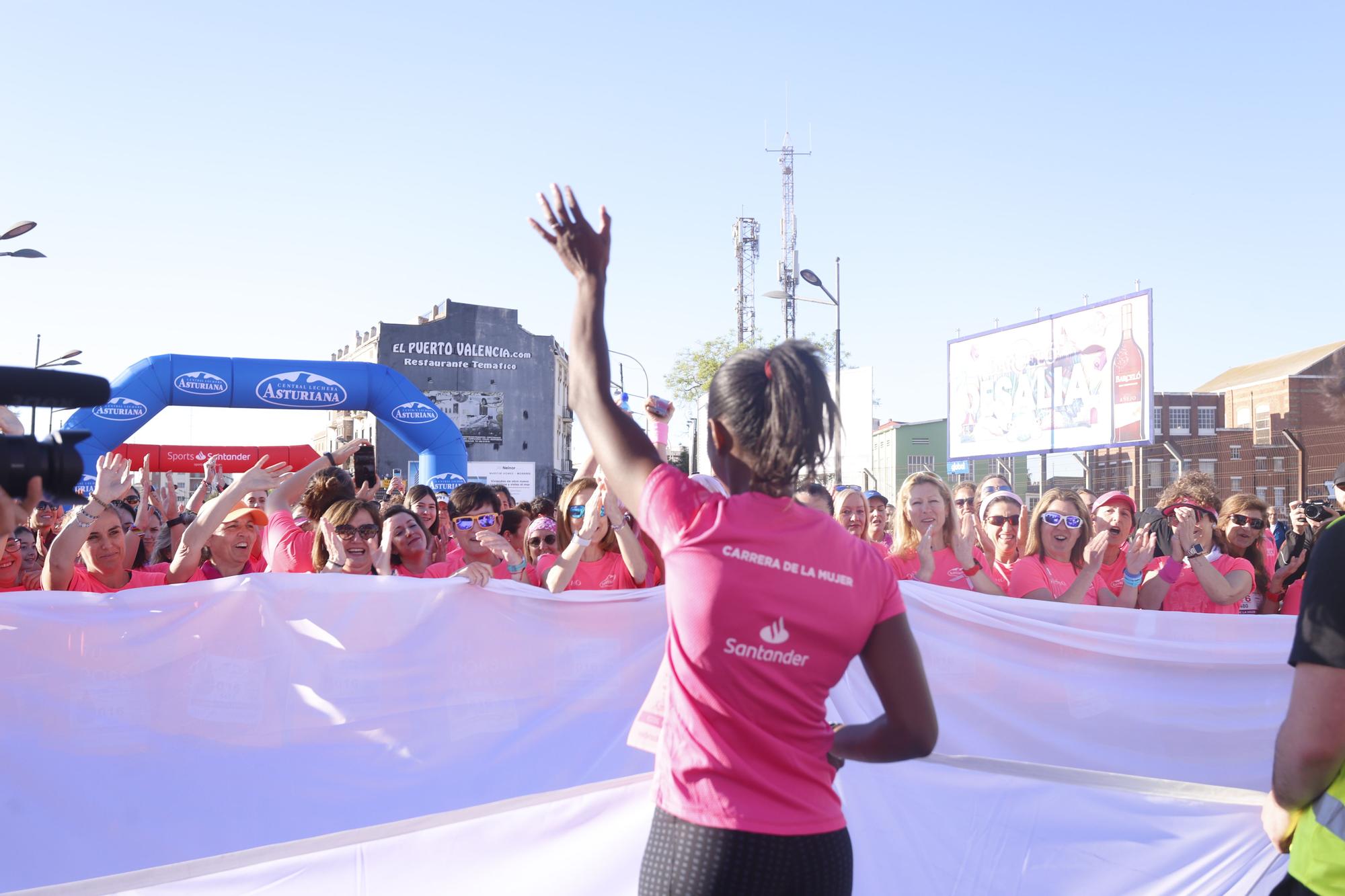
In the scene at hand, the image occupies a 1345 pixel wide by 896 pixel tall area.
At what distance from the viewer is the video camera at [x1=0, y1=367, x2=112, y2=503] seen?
5.37 ft

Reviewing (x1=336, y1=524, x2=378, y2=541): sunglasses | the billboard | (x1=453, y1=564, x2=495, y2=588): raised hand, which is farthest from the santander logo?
the billboard

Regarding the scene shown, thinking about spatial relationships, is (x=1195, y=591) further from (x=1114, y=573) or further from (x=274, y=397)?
(x=274, y=397)

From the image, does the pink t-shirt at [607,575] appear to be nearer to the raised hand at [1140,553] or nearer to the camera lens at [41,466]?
the raised hand at [1140,553]

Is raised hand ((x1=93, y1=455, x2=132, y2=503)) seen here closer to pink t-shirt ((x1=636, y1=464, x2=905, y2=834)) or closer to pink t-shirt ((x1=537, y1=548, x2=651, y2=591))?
pink t-shirt ((x1=537, y1=548, x2=651, y2=591))

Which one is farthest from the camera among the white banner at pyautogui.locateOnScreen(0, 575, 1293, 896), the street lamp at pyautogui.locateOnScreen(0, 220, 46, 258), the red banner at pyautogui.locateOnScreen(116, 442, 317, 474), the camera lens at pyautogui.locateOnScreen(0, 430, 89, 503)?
the red banner at pyautogui.locateOnScreen(116, 442, 317, 474)

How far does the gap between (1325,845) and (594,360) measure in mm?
1559

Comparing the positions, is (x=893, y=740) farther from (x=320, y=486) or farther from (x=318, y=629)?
(x=320, y=486)

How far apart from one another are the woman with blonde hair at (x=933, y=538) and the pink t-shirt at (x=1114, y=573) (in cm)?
63

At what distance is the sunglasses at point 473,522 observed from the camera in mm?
6020

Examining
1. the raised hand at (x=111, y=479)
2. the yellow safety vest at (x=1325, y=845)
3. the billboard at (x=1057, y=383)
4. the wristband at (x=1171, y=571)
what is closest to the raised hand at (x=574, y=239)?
the yellow safety vest at (x=1325, y=845)

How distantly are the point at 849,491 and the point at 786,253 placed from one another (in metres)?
37.1

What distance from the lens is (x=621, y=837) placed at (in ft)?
13.7

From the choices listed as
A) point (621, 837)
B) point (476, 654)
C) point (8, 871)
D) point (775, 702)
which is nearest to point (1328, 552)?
point (775, 702)

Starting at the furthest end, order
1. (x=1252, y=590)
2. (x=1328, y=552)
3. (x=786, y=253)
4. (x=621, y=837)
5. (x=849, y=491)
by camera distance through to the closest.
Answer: (x=786, y=253), (x=849, y=491), (x=1252, y=590), (x=621, y=837), (x=1328, y=552)
